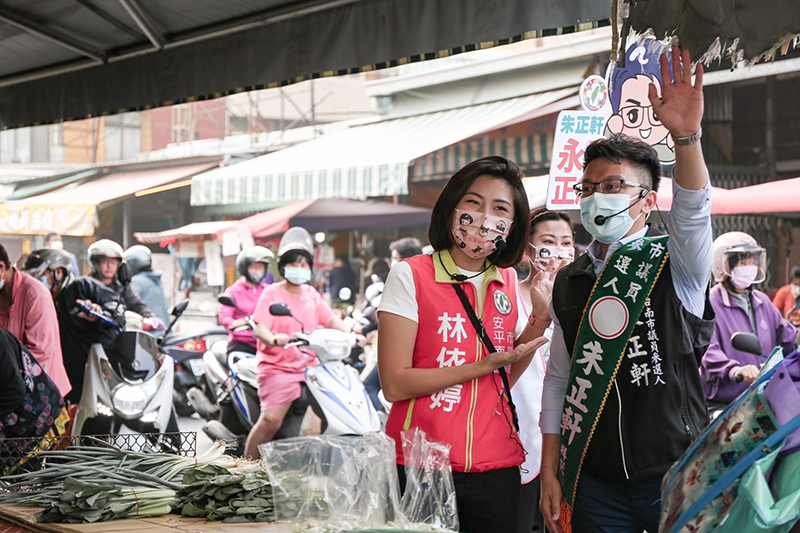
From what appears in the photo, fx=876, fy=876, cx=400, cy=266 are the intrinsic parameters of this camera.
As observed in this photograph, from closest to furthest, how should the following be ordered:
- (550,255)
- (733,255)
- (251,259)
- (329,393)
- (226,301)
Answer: (550,255)
(733,255)
(329,393)
(226,301)
(251,259)

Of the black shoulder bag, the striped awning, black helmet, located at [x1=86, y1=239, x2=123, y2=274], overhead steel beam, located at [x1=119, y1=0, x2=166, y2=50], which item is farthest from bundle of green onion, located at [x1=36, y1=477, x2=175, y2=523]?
the striped awning

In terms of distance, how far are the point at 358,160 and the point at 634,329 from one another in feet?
40.7

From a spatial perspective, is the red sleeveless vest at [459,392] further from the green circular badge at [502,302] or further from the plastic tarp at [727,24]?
the plastic tarp at [727,24]

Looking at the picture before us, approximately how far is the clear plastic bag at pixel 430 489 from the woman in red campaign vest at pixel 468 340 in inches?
10.7

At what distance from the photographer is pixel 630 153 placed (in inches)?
98.6

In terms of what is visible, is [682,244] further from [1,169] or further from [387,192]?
[1,169]

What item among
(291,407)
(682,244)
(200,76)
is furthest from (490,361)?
(291,407)

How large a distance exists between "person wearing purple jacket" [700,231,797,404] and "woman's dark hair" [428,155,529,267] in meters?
3.29

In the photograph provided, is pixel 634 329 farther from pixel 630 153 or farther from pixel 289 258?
pixel 289 258

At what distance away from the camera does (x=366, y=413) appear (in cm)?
684

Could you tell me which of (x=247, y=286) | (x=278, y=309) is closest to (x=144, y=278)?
(x=247, y=286)

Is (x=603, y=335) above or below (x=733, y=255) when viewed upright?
below

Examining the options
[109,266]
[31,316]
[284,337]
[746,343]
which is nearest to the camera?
[746,343]

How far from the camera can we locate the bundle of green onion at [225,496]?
2689 millimetres
